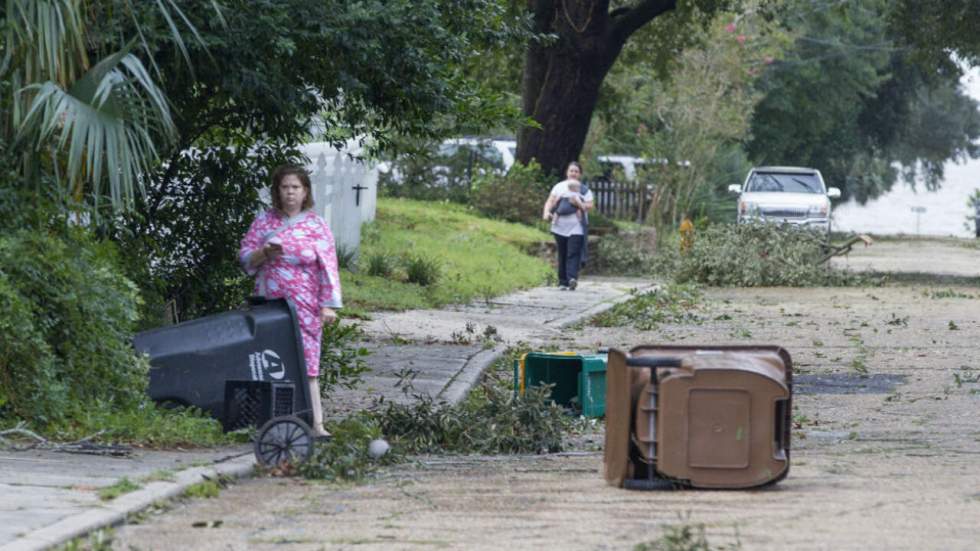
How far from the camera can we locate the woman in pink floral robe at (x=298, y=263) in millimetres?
9578

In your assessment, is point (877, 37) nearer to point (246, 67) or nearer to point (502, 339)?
point (502, 339)

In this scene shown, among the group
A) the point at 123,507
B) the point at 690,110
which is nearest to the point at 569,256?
the point at 123,507

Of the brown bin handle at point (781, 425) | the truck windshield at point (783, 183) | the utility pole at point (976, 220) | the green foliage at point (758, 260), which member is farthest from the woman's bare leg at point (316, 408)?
the utility pole at point (976, 220)

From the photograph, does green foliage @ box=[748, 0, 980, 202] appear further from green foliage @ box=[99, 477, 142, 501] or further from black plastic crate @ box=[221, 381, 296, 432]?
green foliage @ box=[99, 477, 142, 501]

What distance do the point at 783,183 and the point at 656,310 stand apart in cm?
1600

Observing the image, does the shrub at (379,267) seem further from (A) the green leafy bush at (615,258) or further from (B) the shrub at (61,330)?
(B) the shrub at (61,330)

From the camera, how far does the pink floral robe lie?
9.60 m

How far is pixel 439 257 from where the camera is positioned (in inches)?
937

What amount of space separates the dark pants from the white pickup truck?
421 inches

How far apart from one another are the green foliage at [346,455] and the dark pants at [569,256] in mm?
13347

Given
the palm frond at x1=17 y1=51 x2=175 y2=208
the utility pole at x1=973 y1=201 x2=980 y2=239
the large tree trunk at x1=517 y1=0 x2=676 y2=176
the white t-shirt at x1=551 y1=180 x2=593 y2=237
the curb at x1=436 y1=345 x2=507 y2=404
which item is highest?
the large tree trunk at x1=517 y1=0 x2=676 y2=176

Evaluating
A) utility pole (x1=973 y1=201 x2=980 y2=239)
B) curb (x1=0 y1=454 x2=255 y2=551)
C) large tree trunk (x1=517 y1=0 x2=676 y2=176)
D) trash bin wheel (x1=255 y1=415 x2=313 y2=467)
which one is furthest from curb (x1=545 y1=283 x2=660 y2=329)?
utility pole (x1=973 y1=201 x2=980 y2=239)

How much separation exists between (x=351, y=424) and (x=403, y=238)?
16480 millimetres

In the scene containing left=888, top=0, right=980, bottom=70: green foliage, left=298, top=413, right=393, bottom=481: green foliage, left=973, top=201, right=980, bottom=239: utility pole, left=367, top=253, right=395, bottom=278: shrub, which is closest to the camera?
left=298, top=413, right=393, bottom=481: green foliage
